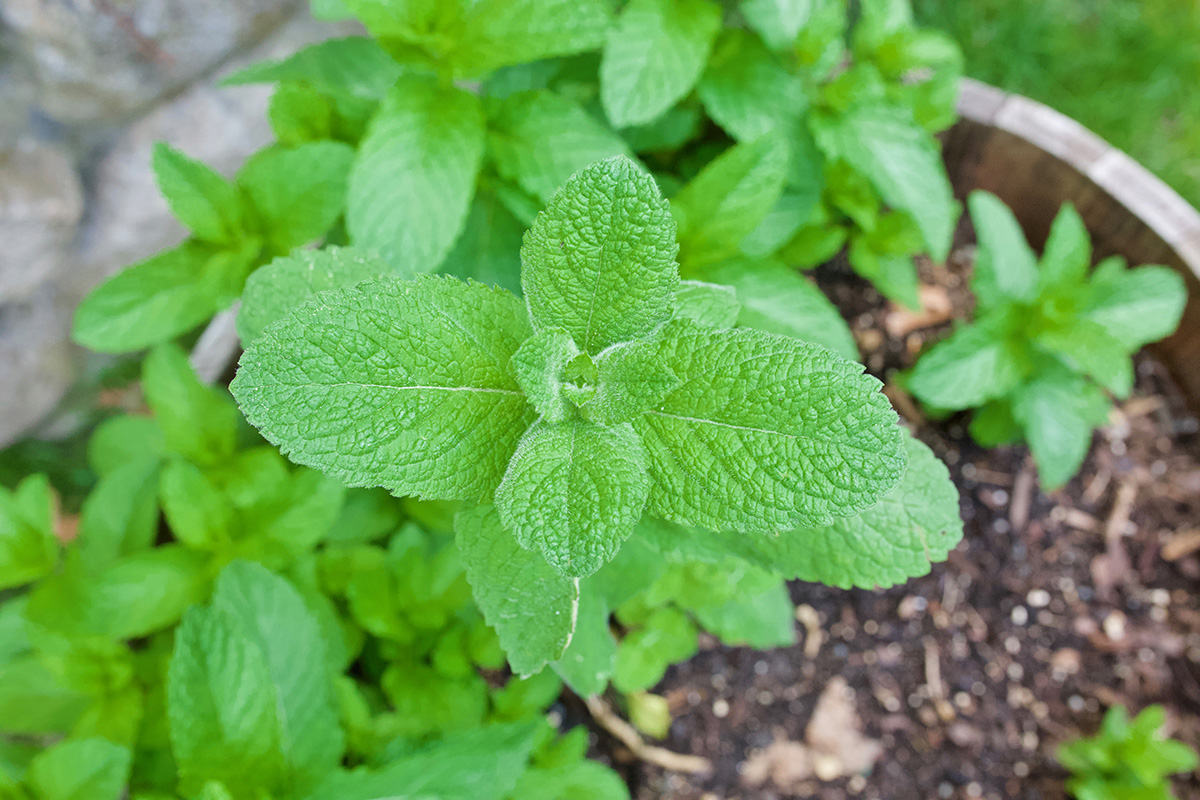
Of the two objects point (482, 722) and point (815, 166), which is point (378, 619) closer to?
point (482, 722)

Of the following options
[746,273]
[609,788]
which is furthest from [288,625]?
[746,273]

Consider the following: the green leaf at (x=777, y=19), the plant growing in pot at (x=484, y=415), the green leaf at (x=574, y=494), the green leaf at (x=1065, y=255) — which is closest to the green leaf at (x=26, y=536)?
the plant growing in pot at (x=484, y=415)

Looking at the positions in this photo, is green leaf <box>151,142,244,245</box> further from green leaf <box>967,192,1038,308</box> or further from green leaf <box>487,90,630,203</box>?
green leaf <box>967,192,1038,308</box>

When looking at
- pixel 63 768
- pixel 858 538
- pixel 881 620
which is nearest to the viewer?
pixel 858 538

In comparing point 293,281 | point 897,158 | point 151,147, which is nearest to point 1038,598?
point 897,158

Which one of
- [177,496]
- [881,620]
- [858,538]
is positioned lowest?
[881,620]

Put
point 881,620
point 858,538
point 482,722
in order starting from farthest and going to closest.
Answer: point 881,620 < point 482,722 < point 858,538

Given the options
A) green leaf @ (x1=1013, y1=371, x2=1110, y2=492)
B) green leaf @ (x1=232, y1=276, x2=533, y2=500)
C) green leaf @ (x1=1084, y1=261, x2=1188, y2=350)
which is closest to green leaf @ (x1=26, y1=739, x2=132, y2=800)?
green leaf @ (x1=232, y1=276, x2=533, y2=500)

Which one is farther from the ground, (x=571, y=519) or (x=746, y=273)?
(x=571, y=519)
